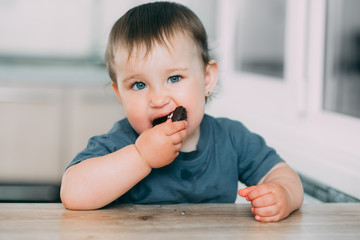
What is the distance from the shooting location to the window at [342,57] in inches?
55.1

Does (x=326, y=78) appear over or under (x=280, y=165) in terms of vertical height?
over

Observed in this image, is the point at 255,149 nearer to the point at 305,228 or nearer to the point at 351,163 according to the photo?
the point at 351,163

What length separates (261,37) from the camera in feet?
7.00

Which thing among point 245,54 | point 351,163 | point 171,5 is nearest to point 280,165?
point 351,163

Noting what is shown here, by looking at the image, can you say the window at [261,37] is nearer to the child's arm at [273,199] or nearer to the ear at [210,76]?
the ear at [210,76]

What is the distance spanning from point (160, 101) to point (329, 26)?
0.76 metres

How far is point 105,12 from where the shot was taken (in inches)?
139

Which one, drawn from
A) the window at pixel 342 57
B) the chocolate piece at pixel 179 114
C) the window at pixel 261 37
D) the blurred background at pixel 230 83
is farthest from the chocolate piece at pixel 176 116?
the window at pixel 261 37

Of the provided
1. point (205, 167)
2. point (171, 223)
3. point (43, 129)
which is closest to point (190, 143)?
point (205, 167)

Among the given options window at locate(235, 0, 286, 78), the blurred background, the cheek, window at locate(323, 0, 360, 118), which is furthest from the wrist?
window at locate(235, 0, 286, 78)

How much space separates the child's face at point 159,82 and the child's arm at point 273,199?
0.81 ft

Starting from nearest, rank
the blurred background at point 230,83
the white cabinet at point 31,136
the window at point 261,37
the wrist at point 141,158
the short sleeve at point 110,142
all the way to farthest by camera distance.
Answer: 1. the wrist at point 141,158
2. the short sleeve at point 110,142
3. the blurred background at point 230,83
4. the window at point 261,37
5. the white cabinet at point 31,136

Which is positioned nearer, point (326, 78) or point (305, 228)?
point (305, 228)

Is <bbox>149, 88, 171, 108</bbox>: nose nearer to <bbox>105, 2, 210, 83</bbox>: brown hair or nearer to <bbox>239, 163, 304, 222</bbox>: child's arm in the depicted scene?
<bbox>105, 2, 210, 83</bbox>: brown hair
